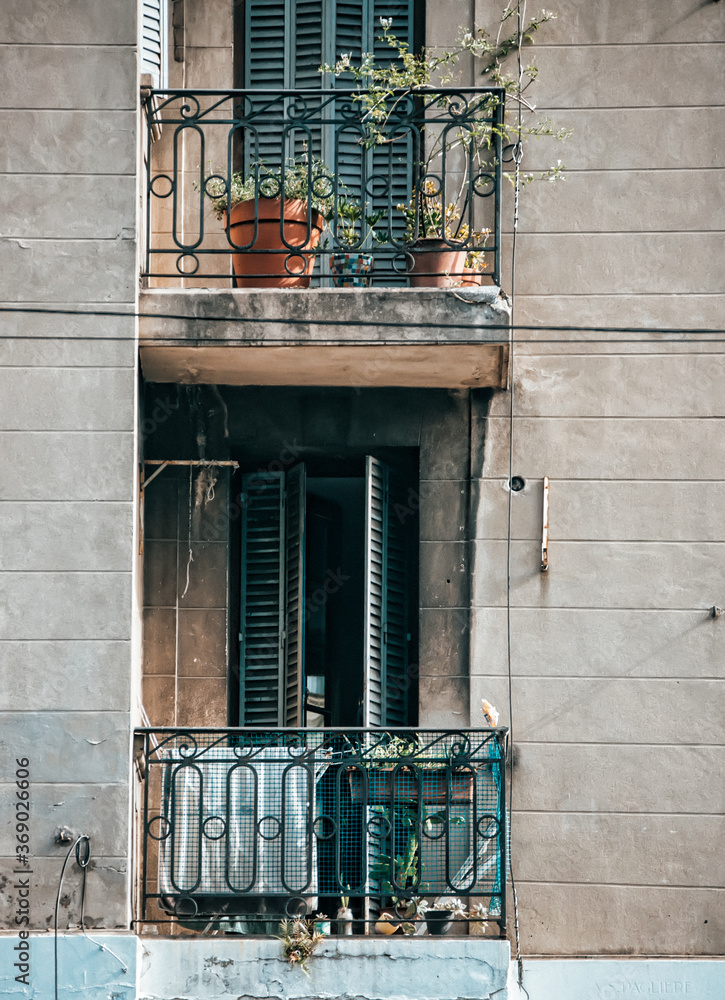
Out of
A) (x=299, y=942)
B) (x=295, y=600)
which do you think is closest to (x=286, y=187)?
(x=295, y=600)

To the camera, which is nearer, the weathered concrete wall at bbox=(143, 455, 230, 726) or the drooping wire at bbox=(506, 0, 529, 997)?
the drooping wire at bbox=(506, 0, 529, 997)

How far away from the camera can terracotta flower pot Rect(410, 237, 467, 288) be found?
7.68 metres

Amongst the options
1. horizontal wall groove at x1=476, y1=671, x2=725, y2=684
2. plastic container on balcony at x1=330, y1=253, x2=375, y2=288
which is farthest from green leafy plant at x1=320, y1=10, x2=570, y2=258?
horizontal wall groove at x1=476, y1=671, x2=725, y2=684

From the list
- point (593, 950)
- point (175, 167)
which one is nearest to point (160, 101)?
point (175, 167)

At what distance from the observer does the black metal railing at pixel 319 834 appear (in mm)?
7172

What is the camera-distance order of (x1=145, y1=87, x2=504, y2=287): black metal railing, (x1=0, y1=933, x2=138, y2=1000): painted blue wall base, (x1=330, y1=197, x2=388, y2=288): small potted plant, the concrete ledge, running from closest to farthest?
(x1=0, y1=933, x2=138, y2=1000): painted blue wall base < the concrete ledge < (x1=145, y1=87, x2=504, y2=287): black metal railing < (x1=330, y1=197, x2=388, y2=288): small potted plant

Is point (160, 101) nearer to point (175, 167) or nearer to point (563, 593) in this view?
point (175, 167)

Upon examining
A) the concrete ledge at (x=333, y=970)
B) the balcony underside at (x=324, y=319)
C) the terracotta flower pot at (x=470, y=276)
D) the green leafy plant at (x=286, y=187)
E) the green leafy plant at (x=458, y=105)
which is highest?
the green leafy plant at (x=458, y=105)

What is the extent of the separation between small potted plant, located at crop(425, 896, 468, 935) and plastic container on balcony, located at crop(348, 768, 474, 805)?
1.87 feet

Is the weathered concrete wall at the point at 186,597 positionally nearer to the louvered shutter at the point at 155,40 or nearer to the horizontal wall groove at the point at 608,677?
the horizontal wall groove at the point at 608,677

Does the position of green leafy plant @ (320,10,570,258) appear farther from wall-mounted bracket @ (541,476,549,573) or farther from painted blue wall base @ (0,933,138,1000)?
painted blue wall base @ (0,933,138,1000)

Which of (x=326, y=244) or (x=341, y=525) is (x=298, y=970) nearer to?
(x=341, y=525)

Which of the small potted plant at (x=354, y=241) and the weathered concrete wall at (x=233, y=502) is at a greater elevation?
the small potted plant at (x=354, y=241)

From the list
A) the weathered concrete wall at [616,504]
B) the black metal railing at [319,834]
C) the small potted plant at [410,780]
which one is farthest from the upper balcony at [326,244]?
the small potted plant at [410,780]
